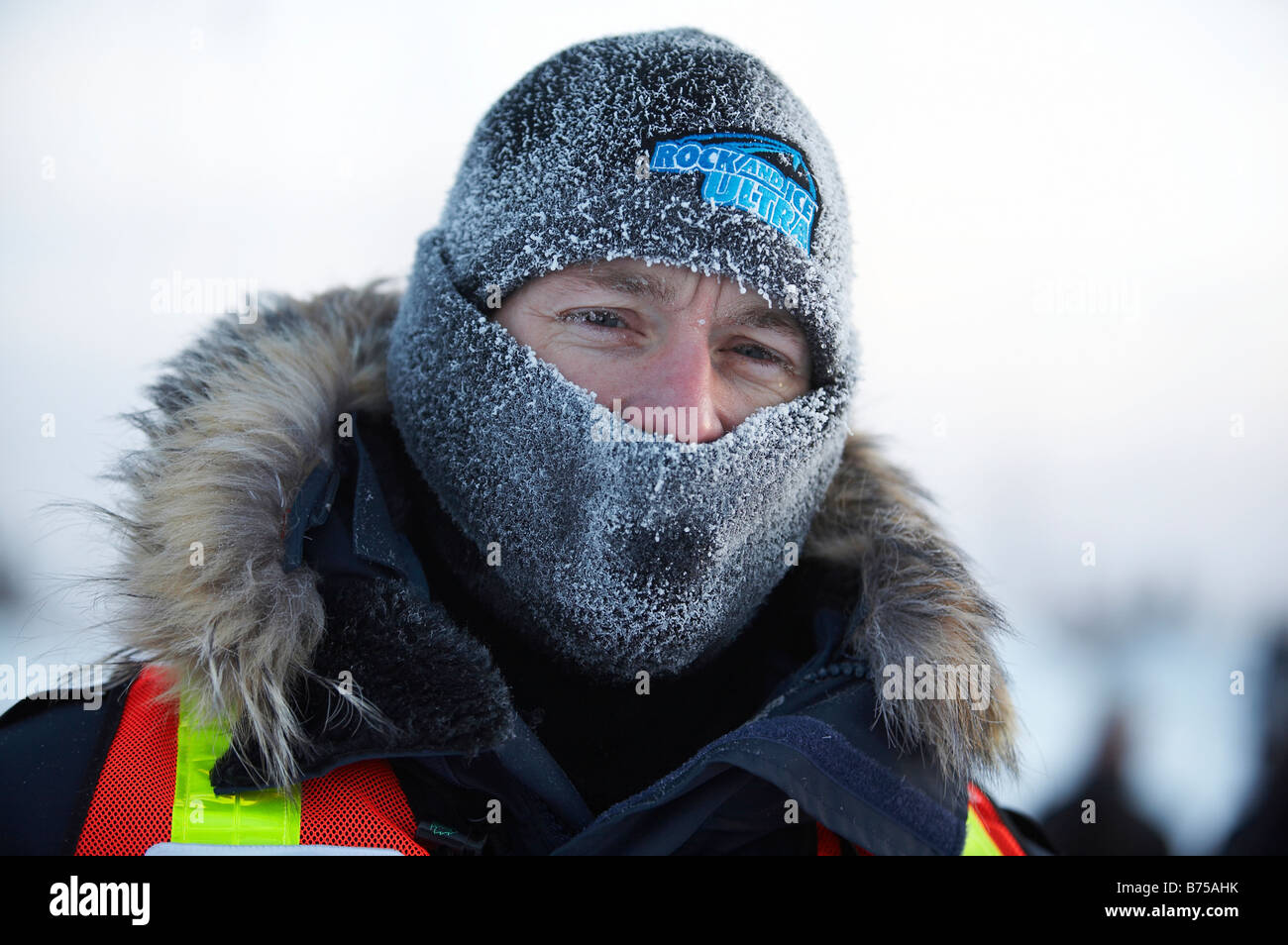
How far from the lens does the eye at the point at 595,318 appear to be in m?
1.69

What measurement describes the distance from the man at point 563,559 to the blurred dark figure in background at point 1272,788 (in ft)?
6.78

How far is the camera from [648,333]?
1686mm

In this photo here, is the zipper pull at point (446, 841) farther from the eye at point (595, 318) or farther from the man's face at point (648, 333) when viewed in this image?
the eye at point (595, 318)

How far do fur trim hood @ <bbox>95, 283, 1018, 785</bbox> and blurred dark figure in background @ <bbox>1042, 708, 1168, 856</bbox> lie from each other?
2552 millimetres

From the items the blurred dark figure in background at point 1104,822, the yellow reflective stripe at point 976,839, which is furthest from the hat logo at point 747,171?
the blurred dark figure in background at point 1104,822

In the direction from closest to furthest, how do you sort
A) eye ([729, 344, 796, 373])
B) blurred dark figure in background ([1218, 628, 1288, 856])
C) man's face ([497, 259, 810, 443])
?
1. man's face ([497, 259, 810, 443])
2. eye ([729, 344, 796, 373])
3. blurred dark figure in background ([1218, 628, 1288, 856])

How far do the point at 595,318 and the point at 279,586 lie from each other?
2.54 feet

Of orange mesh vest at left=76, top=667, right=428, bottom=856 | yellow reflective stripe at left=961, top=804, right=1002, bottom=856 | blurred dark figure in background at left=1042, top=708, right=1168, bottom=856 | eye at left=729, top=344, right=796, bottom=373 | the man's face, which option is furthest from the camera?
blurred dark figure in background at left=1042, top=708, right=1168, bottom=856

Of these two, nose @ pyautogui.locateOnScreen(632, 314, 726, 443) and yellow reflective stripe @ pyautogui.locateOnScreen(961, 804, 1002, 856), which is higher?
nose @ pyautogui.locateOnScreen(632, 314, 726, 443)

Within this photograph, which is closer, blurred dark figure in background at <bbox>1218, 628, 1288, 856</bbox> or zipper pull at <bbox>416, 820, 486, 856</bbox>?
zipper pull at <bbox>416, 820, 486, 856</bbox>

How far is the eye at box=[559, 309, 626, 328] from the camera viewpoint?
5.53 ft

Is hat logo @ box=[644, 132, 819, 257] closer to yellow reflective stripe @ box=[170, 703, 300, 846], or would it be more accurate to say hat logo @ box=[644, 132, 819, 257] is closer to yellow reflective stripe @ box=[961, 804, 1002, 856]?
yellow reflective stripe @ box=[961, 804, 1002, 856]

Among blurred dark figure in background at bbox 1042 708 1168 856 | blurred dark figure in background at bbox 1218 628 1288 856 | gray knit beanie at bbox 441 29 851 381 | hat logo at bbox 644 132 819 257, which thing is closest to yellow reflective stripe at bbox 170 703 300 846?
gray knit beanie at bbox 441 29 851 381
